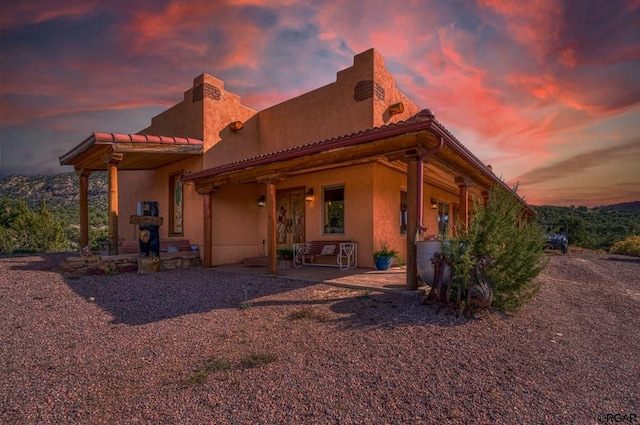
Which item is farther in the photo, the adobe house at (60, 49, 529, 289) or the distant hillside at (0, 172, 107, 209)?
the distant hillside at (0, 172, 107, 209)

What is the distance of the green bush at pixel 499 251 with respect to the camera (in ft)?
14.8

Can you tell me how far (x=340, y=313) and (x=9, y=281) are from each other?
6.92m

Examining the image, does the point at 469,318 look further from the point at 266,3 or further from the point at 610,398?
the point at 266,3

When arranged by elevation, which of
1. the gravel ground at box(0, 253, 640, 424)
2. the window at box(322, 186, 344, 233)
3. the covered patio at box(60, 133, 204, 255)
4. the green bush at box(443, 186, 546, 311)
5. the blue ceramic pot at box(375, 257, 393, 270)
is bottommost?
the gravel ground at box(0, 253, 640, 424)

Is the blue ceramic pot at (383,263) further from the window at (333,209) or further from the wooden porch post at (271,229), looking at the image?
the wooden porch post at (271,229)

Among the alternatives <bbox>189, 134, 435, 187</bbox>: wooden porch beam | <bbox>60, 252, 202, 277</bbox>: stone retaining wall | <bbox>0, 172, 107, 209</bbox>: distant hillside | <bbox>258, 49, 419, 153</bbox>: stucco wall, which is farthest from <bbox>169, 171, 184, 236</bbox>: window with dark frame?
<bbox>0, 172, 107, 209</bbox>: distant hillside

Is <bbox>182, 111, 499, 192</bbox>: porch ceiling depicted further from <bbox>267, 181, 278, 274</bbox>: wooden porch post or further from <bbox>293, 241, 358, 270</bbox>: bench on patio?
<bbox>293, 241, 358, 270</bbox>: bench on patio

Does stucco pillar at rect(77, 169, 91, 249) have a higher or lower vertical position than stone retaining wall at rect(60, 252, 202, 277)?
higher

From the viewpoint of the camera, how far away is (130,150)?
8898 millimetres

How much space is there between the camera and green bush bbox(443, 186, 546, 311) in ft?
14.8

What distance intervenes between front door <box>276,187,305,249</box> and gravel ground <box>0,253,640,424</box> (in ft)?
15.9

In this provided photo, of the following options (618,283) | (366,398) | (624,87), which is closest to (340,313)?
(366,398)

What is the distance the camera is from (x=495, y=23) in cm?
830

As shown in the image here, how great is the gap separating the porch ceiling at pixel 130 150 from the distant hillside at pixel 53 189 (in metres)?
32.2
